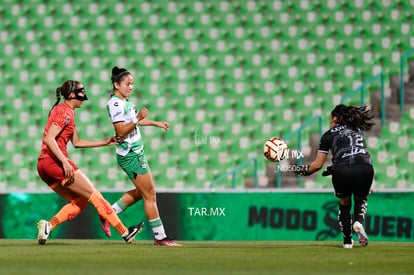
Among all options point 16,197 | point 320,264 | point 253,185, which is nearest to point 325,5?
point 253,185

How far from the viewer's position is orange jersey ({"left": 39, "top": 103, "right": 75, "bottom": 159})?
10211 millimetres

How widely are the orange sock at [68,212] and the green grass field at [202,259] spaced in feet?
0.88

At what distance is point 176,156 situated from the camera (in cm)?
1638

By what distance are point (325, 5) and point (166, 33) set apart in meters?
2.92

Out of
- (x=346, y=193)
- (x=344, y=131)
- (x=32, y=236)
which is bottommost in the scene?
(x=32, y=236)

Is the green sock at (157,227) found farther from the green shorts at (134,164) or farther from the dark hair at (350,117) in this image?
the dark hair at (350,117)

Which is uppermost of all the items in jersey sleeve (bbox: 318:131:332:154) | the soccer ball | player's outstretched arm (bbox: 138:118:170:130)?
player's outstretched arm (bbox: 138:118:170:130)

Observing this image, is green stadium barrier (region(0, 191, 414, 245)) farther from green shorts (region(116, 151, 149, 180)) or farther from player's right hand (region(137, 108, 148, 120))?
player's right hand (region(137, 108, 148, 120))

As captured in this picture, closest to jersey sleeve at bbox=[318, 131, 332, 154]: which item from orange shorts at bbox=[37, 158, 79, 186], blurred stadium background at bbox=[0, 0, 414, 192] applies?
orange shorts at bbox=[37, 158, 79, 186]

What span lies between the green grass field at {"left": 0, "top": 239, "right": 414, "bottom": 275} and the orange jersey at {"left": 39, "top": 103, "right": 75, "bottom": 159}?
994 millimetres

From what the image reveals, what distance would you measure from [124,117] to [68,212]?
116 cm

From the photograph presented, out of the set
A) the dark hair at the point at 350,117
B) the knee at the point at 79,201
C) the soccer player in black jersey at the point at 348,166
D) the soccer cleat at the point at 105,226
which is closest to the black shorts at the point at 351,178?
the soccer player in black jersey at the point at 348,166

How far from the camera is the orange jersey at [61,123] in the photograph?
10.2 metres

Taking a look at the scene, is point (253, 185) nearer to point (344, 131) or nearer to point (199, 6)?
point (199, 6)
